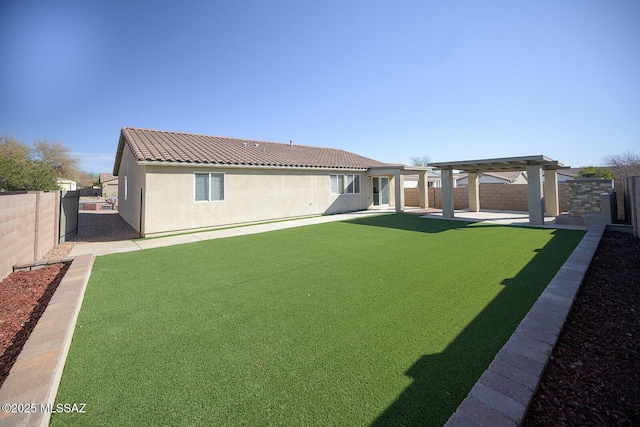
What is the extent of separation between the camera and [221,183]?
500 inches

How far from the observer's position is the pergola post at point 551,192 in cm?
1507

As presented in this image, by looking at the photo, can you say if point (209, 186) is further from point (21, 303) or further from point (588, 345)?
point (588, 345)

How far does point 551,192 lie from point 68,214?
23718mm

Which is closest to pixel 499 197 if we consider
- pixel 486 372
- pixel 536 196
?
pixel 536 196

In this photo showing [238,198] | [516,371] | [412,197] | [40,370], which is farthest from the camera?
[412,197]

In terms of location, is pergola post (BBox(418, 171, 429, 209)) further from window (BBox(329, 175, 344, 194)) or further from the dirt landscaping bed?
the dirt landscaping bed

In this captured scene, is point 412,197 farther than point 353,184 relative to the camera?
Yes

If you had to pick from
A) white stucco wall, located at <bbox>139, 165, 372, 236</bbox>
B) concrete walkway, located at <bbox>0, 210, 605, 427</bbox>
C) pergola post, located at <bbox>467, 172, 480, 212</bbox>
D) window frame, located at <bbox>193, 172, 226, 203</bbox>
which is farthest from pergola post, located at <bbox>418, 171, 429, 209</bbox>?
concrete walkway, located at <bbox>0, 210, 605, 427</bbox>

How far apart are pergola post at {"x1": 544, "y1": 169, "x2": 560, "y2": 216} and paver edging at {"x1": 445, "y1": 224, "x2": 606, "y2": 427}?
48.2ft

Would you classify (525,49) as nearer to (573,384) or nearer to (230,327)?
(573,384)

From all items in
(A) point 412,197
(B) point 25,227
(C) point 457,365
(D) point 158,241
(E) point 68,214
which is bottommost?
(C) point 457,365

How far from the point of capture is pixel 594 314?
12.0 ft

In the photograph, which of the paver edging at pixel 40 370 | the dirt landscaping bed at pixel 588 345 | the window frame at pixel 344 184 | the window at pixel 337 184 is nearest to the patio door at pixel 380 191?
the window frame at pixel 344 184

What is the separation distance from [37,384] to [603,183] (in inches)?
683
